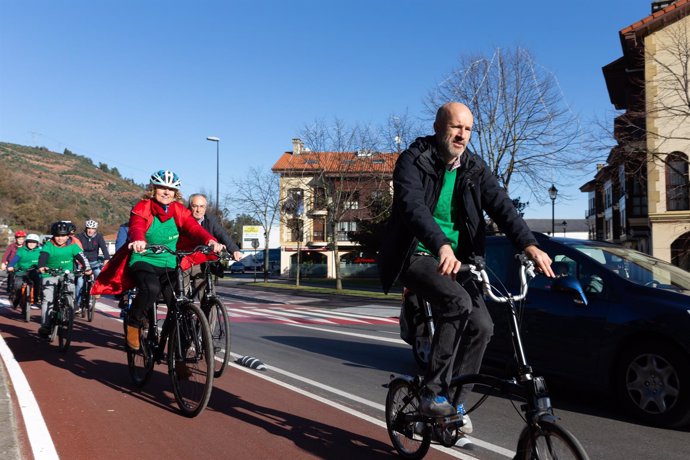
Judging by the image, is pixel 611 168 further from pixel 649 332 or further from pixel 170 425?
pixel 170 425

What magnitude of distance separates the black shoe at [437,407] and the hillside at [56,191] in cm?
7685

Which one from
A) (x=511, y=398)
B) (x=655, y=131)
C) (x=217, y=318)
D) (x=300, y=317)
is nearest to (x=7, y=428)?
(x=217, y=318)

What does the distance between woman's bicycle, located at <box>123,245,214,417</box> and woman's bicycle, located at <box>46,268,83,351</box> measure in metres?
2.94

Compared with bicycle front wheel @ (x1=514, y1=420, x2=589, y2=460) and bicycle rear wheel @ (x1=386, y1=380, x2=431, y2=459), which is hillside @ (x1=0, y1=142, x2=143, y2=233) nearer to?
bicycle rear wheel @ (x1=386, y1=380, x2=431, y2=459)

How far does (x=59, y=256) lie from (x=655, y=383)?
808 cm

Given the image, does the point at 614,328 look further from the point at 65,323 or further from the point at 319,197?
the point at 319,197

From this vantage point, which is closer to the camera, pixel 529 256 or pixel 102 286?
pixel 529 256

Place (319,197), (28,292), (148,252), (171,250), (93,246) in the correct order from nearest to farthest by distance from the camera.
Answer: (171,250)
(148,252)
(28,292)
(93,246)
(319,197)

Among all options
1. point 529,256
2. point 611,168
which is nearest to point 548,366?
point 529,256

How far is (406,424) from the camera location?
150 inches

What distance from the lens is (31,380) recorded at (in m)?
6.53

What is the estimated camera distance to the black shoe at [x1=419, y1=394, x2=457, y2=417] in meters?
3.41

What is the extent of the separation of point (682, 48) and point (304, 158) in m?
23.1

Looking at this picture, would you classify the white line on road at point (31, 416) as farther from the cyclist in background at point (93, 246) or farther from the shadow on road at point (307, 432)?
the cyclist in background at point (93, 246)
